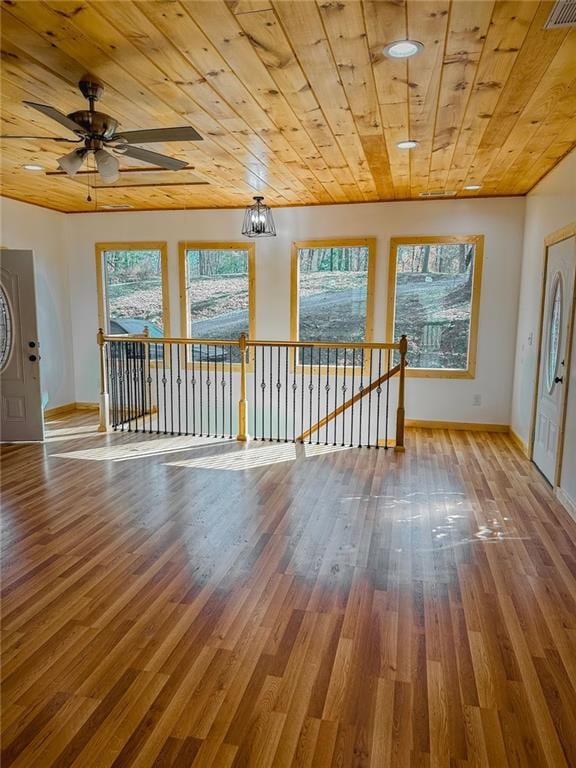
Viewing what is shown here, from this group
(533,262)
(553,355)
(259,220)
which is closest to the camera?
(553,355)

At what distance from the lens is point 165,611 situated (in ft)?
8.20

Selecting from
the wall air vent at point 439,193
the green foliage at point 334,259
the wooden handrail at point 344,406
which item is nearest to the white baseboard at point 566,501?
the wooden handrail at point 344,406

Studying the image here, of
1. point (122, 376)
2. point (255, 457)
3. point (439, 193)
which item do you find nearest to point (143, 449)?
point (255, 457)

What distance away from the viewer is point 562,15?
213 cm

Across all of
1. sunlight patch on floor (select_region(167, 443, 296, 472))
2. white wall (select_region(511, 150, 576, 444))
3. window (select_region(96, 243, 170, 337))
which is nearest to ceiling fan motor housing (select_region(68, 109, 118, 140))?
sunlight patch on floor (select_region(167, 443, 296, 472))

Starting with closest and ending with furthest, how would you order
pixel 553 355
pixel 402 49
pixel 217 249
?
pixel 402 49 → pixel 553 355 → pixel 217 249

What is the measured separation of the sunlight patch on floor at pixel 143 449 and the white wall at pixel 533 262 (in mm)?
3428

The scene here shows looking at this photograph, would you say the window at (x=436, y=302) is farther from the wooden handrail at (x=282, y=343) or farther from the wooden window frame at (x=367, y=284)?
the wooden handrail at (x=282, y=343)

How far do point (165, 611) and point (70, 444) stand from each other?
11.7 feet

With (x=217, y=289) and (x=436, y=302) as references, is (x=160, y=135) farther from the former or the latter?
(x=436, y=302)

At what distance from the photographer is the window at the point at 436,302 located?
618 centimetres

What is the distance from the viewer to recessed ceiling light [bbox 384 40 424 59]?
2.35 meters

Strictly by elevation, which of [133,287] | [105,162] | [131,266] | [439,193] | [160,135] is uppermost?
[439,193]

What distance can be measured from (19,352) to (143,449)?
5.97ft
